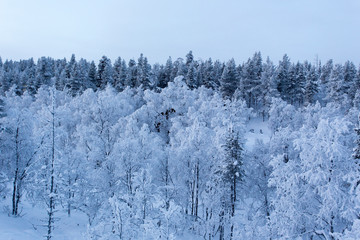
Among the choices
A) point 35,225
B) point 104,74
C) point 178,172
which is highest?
point 104,74

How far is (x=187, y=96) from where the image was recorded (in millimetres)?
46469

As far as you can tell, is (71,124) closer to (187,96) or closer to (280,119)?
(187,96)

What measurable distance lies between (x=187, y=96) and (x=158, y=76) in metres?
28.6

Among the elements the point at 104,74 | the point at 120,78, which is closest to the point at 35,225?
the point at 120,78

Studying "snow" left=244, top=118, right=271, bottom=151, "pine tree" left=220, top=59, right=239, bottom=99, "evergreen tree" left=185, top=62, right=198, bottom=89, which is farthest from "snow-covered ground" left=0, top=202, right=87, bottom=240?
"pine tree" left=220, top=59, right=239, bottom=99

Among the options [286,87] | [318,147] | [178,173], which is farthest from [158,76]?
[318,147]

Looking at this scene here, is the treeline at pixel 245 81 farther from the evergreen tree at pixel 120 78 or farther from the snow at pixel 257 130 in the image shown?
the snow at pixel 257 130

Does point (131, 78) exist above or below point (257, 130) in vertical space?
above

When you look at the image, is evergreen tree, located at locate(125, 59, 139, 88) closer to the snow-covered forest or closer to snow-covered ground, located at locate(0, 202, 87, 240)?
the snow-covered forest

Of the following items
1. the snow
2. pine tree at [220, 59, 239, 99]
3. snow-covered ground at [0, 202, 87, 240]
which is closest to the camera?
snow-covered ground at [0, 202, 87, 240]

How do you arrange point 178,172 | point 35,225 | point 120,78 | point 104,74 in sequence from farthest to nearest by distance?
point 104,74 → point 120,78 → point 178,172 → point 35,225

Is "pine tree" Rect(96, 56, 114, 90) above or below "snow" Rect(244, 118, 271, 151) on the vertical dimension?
above

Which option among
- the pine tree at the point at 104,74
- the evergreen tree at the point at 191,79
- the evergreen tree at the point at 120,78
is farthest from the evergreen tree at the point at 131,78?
the evergreen tree at the point at 191,79

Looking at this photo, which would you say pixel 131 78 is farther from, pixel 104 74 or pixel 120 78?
pixel 104 74
